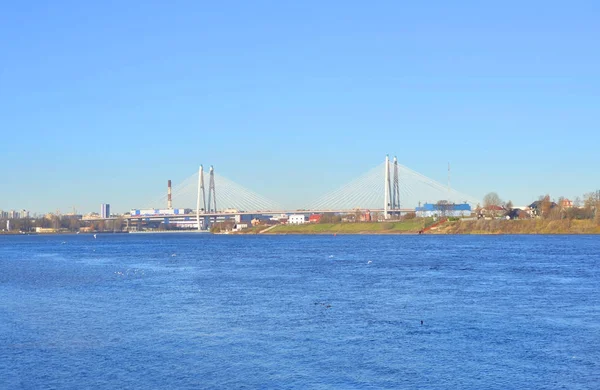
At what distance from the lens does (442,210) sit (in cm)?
13212

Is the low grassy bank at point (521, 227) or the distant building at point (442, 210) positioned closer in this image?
the low grassy bank at point (521, 227)

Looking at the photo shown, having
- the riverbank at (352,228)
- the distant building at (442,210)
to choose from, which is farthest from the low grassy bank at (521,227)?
the distant building at (442,210)

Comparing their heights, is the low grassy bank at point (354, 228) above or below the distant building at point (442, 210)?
below

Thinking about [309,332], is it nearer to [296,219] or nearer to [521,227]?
[521,227]

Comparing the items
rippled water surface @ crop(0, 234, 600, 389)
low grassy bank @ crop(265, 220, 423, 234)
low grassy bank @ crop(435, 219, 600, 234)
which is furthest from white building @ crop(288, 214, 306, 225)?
rippled water surface @ crop(0, 234, 600, 389)

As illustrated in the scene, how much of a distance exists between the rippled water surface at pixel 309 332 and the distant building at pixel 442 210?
93.0 meters

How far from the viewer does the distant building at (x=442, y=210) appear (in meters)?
132

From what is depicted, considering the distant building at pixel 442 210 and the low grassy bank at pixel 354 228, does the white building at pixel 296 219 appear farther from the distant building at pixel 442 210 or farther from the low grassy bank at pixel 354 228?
the distant building at pixel 442 210

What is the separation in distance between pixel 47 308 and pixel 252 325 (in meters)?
9.24

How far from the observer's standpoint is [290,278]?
3878cm

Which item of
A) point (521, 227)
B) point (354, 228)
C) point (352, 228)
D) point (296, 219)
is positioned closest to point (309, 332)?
point (521, 227)

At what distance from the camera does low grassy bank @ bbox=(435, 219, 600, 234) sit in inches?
3981

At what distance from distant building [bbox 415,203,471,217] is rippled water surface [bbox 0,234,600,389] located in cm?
9299

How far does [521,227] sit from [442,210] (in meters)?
25.3
